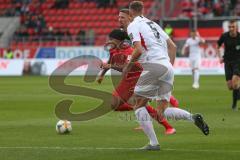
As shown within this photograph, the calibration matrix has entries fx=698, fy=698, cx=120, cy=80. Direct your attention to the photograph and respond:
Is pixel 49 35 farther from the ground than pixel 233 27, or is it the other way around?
pixel 233 27

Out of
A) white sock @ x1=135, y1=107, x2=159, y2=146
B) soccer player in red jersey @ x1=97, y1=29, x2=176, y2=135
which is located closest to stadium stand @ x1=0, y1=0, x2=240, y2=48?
soccer player in red jersey @ x1=97, y1=29, x2=176, y2=135

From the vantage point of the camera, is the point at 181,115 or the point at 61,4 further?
the point at 61,4

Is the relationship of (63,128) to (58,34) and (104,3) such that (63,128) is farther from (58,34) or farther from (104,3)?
(104,3)

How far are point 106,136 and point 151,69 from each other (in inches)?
91.0

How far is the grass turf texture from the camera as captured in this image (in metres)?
11.0

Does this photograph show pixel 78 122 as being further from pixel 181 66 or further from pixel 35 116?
pixel 181 66

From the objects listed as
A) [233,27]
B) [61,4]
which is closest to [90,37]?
[61,4]

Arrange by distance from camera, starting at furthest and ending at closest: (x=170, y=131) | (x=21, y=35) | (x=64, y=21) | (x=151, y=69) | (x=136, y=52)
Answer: (x=64, y=21) → (x=21, y=35) → (x=170, y=131) → (x=151, y=69) → (x=136, y=52)

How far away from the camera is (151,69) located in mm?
11703

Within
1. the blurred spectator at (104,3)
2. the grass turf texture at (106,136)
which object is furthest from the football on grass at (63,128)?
the blurred spectator at (104,3)

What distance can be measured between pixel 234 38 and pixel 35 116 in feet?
19.1

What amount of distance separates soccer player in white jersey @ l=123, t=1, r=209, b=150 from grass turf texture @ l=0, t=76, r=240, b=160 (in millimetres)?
506

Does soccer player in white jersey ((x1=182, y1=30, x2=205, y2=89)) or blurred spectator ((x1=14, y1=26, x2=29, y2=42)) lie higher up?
soccer player in white jersey ((x1=182, y1=30, x2=205, y2=89))

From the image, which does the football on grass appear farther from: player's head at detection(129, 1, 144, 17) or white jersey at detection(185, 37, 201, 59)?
white jersey at detection(185, 37, 201, 59)
